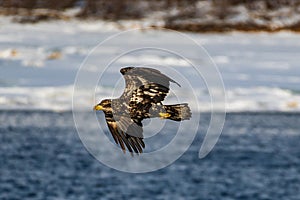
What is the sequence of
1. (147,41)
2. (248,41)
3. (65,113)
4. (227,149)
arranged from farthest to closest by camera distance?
(248,41) → (147,41) → (65,113) → (227,149)

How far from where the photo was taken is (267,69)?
32.9 m

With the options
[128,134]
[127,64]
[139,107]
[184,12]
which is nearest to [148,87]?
[139,107]

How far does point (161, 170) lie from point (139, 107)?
22.2m

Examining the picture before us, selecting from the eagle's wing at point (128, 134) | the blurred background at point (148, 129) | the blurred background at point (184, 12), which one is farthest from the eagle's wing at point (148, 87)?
the blurred background at point (184, 12)

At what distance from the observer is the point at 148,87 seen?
421cm

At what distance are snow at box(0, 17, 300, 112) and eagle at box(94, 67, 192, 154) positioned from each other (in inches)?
737

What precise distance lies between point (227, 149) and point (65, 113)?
6.89 m

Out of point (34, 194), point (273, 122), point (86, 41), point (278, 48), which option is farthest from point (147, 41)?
point (34, 194)

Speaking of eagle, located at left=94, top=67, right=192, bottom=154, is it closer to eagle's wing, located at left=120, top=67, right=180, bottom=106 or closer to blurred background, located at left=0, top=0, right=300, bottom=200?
eagle's wing, located at left=120, top=67, right=180, bottom=106

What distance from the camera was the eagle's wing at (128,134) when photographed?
4.18m

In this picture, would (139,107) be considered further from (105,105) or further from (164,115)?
(105,105)

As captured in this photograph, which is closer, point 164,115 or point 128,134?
point 164,115

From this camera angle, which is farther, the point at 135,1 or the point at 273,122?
the point at 135,1

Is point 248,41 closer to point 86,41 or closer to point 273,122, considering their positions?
point 86,41
